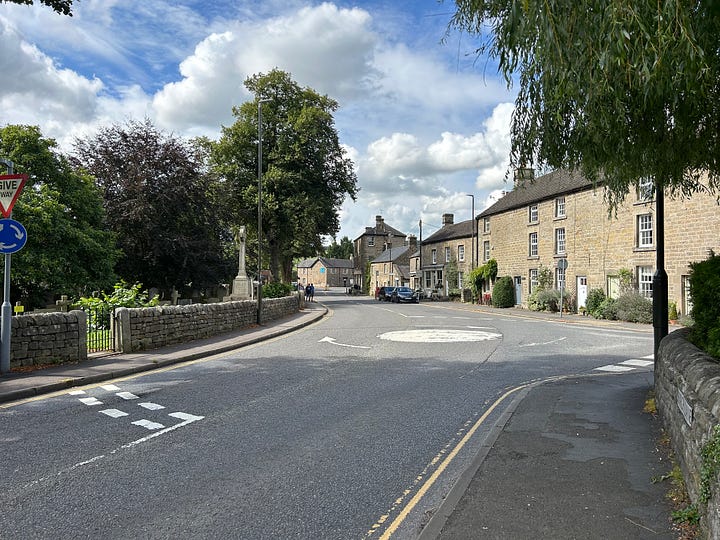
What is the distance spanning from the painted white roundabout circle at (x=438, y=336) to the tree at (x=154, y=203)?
14576 mm

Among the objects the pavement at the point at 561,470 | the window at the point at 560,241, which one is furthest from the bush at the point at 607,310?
the pavement at the point at 561,470

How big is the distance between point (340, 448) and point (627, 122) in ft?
17.0

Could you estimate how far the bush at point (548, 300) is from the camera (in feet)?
106

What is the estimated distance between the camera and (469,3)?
227 inches

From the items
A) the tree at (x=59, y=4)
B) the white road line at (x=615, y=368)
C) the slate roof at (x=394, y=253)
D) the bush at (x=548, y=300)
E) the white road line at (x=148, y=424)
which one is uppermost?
the tree at (x=59, y=4)

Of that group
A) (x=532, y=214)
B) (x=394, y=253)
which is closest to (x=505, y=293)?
(x=532, y=214)

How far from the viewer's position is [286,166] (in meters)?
44.1

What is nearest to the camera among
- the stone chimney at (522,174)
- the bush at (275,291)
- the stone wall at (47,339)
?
the stone chimney at (522,174)

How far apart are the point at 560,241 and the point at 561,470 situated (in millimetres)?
30689

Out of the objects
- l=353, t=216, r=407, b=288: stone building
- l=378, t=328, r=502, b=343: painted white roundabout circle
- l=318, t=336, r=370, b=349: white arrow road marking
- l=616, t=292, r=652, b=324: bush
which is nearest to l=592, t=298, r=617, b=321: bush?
l=616, t=292, r=652, b=324: bush

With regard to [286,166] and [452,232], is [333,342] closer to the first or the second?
[286,166]

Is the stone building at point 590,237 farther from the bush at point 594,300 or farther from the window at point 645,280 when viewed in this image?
the bush at point 594,300

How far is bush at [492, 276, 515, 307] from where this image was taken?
38.1 metres

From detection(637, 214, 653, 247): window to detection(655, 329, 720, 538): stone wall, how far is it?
2262 cm
